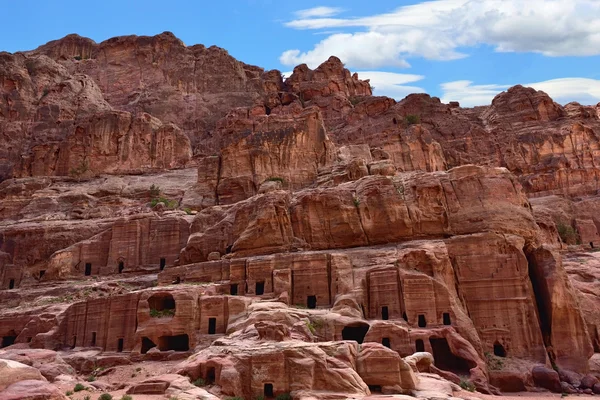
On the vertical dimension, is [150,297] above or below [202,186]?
below

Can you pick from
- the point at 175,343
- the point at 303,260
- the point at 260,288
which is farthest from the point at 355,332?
the point at 175,343

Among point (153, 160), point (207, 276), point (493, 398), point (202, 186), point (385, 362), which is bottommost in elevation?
A: point (493, 398)

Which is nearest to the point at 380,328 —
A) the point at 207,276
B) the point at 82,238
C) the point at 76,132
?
the point at 207,276

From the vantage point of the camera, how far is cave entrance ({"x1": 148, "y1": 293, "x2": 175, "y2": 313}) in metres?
39.9

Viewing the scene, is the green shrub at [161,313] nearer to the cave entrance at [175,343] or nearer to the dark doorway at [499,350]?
the cave entrance at [175,343]

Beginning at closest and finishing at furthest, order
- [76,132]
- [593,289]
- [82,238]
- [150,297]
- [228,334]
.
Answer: [228,334] < [150,297] < [593,289] < [82,238] < [76,132]

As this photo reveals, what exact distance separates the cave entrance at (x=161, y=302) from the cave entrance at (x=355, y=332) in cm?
1180

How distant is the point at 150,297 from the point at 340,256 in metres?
13.1

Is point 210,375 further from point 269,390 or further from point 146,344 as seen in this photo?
point 146,344

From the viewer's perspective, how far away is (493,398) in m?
30.7

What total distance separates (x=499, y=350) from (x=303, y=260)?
13.9 m

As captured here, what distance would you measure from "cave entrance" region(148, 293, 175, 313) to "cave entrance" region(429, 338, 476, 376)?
56.6ft

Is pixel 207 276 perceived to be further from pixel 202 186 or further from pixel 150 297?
pixel 202 186

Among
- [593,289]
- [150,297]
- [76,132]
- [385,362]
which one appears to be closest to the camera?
[385,362]
